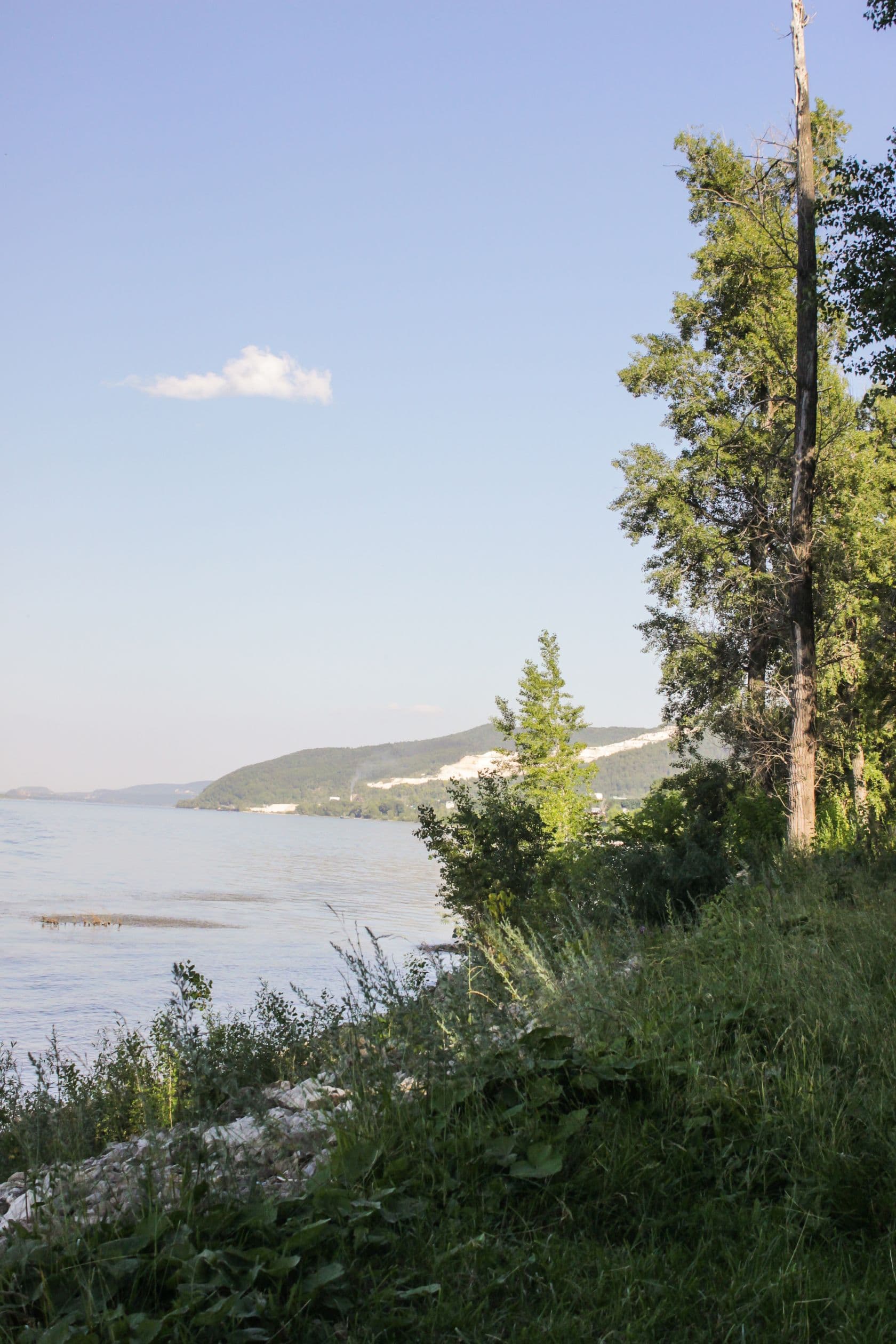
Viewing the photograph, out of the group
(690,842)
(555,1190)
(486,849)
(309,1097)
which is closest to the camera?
(555,1190)

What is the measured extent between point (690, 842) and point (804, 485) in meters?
5.54

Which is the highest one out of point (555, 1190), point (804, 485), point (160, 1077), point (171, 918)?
point (804, 485)

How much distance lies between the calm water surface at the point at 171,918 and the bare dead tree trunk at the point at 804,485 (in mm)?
6225

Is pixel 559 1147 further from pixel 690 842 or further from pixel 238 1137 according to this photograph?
pixel 690 842

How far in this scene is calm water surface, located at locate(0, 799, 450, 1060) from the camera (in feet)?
59.5

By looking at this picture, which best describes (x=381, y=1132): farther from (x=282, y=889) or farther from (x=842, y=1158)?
(x=282, y=889)

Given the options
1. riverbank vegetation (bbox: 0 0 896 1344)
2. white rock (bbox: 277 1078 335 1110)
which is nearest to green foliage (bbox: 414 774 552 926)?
riverbank vegetation (bbox: 0 0 896 1344)

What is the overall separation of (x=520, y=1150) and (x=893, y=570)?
20699 millimetres

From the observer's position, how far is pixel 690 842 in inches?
412

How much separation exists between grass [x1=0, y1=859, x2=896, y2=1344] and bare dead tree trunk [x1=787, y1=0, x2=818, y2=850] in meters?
7.69

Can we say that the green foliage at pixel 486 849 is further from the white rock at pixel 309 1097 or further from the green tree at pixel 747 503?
the white rock at pixel 309 1097

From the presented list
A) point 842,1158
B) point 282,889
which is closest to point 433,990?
point 842,1158

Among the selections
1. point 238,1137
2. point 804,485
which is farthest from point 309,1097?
point 804,485

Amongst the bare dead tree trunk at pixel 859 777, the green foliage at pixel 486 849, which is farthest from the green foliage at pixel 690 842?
the bare dead tree trunk at pixel 859 777
